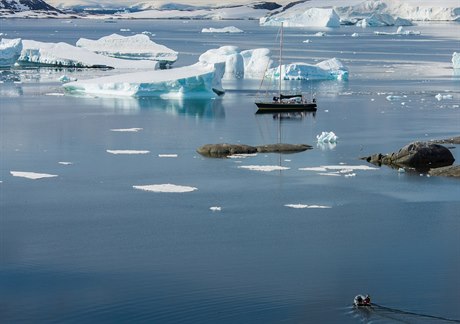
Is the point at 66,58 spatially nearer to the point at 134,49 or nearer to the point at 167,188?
the point at 134,49

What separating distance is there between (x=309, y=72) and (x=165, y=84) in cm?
1020

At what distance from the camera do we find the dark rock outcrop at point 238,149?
22859mm

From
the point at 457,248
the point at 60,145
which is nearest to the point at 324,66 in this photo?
the point at 60,145

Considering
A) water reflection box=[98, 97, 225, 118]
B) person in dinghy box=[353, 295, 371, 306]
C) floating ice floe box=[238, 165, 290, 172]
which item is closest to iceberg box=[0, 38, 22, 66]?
water reflection box=[98, 97, 225, 118]

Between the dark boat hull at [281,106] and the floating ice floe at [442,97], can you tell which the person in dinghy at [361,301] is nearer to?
the dark boat hull at [281,106]

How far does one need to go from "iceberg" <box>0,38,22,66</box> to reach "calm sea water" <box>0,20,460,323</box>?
18044mm

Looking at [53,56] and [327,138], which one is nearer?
[327,138]

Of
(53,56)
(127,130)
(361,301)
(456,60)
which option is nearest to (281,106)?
(127,130)

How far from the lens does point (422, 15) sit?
121438 millimetres

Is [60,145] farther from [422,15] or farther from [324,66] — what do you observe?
[422,15]

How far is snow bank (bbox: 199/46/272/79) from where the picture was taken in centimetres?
4397

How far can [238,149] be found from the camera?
2306 centimetres

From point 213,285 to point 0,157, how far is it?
10.7 metres

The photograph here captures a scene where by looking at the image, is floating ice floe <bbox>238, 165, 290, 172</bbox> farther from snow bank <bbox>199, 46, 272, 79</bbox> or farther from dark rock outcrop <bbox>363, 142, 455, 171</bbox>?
snow bank <bbox>199, 46, 272, 79</bbox>
